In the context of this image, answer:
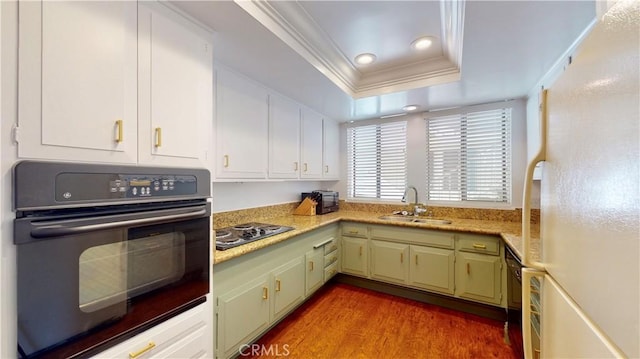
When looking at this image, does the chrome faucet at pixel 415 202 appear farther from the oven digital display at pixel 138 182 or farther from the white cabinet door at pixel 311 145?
the oven digital display at pixel 138 182

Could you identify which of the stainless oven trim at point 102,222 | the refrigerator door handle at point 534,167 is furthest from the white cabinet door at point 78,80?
the refrigerator door handle at point 534,167

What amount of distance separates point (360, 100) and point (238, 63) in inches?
52.7

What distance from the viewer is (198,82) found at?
137 centimetres

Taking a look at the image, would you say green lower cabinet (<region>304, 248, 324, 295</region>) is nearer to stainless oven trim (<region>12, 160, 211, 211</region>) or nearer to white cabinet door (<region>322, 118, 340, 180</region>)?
white cabinet door (<region>322, 118, 340, 180</region>)

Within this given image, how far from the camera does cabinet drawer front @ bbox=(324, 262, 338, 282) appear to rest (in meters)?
2.86

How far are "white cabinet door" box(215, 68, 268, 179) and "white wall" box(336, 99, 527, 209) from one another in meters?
1.70

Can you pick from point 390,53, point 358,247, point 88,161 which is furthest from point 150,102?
point 358,247

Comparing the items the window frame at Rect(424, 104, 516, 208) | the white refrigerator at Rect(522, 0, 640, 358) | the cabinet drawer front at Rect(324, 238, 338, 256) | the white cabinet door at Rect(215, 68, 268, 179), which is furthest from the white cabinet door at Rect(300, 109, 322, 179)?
the white refrigerator at Rect(522, 0, 640, 358)

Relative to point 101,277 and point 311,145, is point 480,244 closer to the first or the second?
point 311,145

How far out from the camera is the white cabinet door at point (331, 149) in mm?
3455

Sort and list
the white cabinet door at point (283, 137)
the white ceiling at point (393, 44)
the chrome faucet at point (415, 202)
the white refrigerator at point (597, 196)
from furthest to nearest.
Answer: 1. the chrome faucet at point (415, 202)
2. the white cabinet door at point (283, 137)
3. the white ceiling at point (393, 44)
4. the white refrigerator at point (597, 196)

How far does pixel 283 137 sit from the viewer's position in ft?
8.69

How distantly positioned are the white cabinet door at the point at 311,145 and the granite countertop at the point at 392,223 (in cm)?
56

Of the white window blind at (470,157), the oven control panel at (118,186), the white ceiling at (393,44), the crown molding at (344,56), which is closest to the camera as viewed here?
the oven control panel at (118,186)
